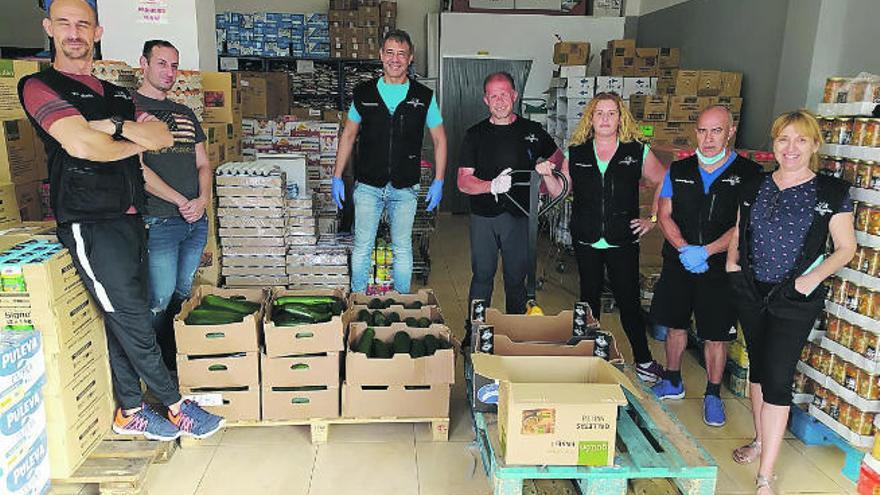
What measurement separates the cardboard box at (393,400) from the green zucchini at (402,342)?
6.6 inches

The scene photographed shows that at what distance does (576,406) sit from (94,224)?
194 centimetres

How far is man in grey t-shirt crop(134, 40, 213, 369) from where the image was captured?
133 inches

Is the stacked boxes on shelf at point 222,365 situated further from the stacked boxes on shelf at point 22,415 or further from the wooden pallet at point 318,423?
the stacked boxes on shelf at point 22,415

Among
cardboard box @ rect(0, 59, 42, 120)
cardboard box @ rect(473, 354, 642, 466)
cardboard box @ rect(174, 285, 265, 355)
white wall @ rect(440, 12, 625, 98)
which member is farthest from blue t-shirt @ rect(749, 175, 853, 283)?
white wall @ rect(440, 12, 625, 98)

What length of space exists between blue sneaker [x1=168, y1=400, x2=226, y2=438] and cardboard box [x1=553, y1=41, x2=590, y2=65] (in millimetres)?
5995

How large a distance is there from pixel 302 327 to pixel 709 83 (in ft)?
14.6

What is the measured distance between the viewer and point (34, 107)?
2438 mm

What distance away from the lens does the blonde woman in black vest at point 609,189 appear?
11.4 ft

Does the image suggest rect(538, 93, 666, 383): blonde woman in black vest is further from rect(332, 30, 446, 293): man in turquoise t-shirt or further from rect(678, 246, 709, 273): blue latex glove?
rect(332, 30, 446, 293): man in turquoise t-shirt

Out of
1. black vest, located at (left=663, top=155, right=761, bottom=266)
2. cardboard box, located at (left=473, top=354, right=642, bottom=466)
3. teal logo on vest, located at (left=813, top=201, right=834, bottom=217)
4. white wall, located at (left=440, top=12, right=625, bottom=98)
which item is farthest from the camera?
white wall, located at (left=440, top=12, right=625, bottom=98)

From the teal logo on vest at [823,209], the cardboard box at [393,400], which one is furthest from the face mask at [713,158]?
the cardboard box at [393,400]

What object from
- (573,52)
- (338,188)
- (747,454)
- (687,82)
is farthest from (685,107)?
(747,454)

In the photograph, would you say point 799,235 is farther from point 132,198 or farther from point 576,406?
point 132,198

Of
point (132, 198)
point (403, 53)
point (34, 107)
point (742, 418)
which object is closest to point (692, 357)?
point (742, 418)
